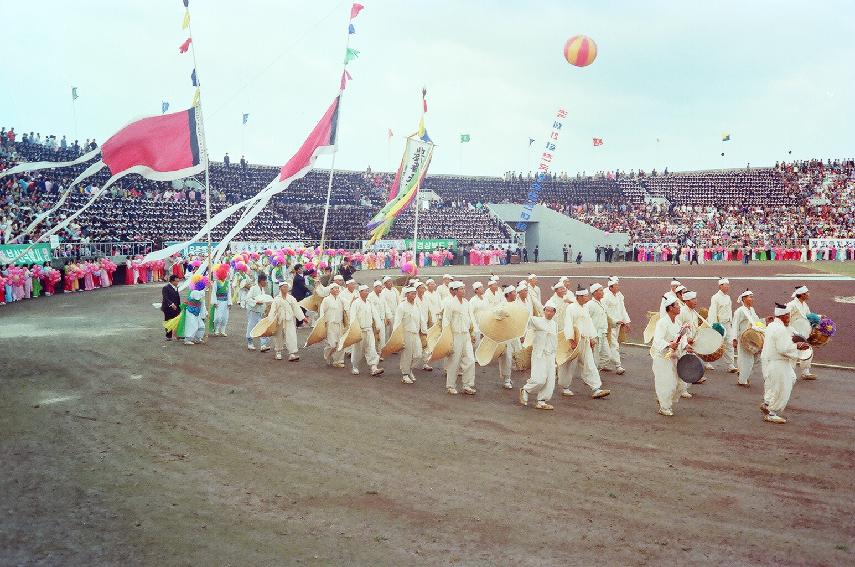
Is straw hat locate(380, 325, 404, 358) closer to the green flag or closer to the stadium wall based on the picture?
the green flag

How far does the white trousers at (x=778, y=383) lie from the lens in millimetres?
8812

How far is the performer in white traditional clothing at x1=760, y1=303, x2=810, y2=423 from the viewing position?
881cm

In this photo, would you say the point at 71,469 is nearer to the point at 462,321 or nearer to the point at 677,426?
the point at 462,321

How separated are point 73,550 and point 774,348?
7944 mm

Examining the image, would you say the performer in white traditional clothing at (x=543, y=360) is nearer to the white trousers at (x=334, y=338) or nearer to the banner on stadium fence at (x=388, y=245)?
the white trousers at (x=334, y=338)

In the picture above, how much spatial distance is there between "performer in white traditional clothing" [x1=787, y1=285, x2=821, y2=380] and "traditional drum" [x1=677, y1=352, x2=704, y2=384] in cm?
219

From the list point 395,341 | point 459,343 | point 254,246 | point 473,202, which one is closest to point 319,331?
point 395,341

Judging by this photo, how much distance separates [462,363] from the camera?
10969mm

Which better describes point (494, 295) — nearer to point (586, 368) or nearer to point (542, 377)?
point (586, 368)

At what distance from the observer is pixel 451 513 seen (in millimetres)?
6008

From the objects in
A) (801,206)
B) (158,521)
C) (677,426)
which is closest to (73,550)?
(158,521)

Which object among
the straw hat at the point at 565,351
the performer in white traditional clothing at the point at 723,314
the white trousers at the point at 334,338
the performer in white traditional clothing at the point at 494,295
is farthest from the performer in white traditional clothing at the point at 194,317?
the performer in white traditional clothing at the point at 723,314

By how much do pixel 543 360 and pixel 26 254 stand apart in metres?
22.1

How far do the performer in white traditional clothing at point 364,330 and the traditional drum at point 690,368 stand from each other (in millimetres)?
5058
